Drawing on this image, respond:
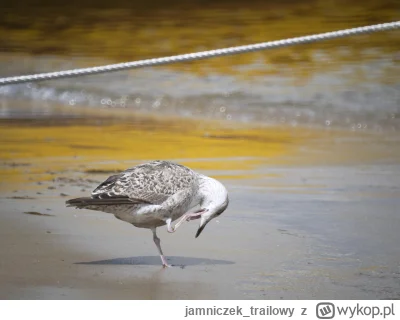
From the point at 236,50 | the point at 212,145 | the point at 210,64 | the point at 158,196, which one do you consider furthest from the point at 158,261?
the point at 210,64

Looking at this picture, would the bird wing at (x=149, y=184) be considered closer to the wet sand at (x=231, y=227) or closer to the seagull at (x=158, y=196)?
the seagull at (x=158, y=196)

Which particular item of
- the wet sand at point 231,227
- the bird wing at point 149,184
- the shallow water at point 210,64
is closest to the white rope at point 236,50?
the bird wing at point 149,184

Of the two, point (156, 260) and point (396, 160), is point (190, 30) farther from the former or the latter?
point (156, 260)

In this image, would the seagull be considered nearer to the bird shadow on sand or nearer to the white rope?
the bird shadow on sand

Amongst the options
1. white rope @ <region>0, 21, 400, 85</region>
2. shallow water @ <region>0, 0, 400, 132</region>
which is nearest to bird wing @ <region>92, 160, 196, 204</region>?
white rope @ <region>0, 21, 400, 85</region>

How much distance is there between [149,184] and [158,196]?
46 mm

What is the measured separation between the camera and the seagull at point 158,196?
2752mm

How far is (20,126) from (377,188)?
149 centimetres

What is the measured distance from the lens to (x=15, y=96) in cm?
439

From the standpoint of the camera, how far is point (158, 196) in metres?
2.79

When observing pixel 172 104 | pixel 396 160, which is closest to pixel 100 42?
pixel 172 104

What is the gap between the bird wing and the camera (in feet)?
9.05

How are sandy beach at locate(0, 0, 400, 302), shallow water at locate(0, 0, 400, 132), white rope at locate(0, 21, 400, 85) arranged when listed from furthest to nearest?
shallow water at locate(0, 0, 400, 132)
sandy beach at locate(0, 0, 400, 302)
white rope at locate(0, 21, 400, 85)

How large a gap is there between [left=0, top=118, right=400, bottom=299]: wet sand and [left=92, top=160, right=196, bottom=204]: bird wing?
0.24 metres
